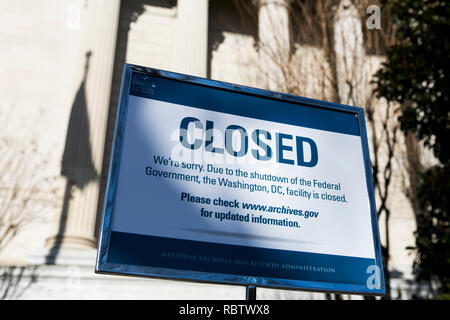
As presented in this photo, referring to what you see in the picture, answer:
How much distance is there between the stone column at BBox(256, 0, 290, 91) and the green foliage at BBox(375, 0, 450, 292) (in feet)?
10.5

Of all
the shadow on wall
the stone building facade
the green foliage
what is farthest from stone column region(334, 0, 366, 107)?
the shadow on wall

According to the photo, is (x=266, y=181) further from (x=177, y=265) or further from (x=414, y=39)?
(x=414, y=39)

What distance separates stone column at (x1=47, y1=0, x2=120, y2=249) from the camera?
525 inches

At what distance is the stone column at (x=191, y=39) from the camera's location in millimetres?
16375

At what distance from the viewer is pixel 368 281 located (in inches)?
99.3

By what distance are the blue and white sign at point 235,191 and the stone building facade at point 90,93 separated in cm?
885

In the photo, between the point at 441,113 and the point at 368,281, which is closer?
the point at 368,281

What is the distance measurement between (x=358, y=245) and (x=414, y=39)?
31.2ft

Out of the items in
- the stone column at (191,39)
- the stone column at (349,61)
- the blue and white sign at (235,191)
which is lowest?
the blue and white sign at (235,191)

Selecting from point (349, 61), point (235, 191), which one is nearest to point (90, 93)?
point (349, 61)

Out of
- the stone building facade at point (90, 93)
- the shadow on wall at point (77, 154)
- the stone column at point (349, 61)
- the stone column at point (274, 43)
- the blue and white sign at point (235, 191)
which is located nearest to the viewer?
the blue and white sign at point (235, 191)

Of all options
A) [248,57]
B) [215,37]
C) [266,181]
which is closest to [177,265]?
[266,181]

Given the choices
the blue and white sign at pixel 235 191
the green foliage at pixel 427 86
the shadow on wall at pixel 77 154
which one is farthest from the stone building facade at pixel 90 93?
the blue and white sign at pixel 235 191

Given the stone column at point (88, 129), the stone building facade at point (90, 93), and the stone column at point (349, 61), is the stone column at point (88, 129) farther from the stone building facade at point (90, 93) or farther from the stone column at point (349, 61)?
the stone column at point (349, 61)
